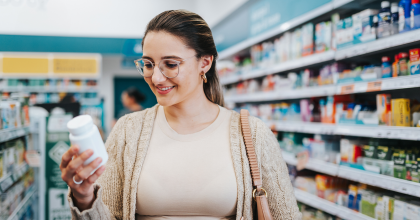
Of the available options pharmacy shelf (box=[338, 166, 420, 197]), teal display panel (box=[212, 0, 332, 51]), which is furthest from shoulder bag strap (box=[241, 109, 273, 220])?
teal display panel (box=[212, 0, 332, 51])

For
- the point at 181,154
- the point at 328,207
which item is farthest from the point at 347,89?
the point at 181,154

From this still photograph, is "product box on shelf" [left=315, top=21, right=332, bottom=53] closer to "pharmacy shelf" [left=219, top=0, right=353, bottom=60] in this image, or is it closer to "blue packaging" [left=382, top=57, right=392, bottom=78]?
"pharmacy shelf" [left=219, top=0, right=353, bottom=60]

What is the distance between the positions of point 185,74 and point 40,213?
2987 mm

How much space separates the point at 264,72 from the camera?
3.84m

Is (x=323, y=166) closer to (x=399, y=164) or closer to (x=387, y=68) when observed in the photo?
(x=399, y=164)

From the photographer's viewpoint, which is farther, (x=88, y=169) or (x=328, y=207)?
(x=328, y=207)

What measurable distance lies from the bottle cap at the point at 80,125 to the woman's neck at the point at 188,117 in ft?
1.78

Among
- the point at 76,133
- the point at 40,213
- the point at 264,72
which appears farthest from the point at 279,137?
the point at 76,133

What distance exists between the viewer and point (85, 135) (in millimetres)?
892

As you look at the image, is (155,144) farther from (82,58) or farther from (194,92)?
(82,58)

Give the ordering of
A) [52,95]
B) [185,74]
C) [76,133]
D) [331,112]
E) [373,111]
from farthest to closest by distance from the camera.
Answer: [52,95] → [331,112] → [373,111] → [185,74] → [76,133]

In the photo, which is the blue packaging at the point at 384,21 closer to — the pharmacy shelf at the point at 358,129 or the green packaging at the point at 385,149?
the pharmacy shelf at the point at 358,129

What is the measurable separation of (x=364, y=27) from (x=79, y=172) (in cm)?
236

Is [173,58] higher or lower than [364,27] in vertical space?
lower
